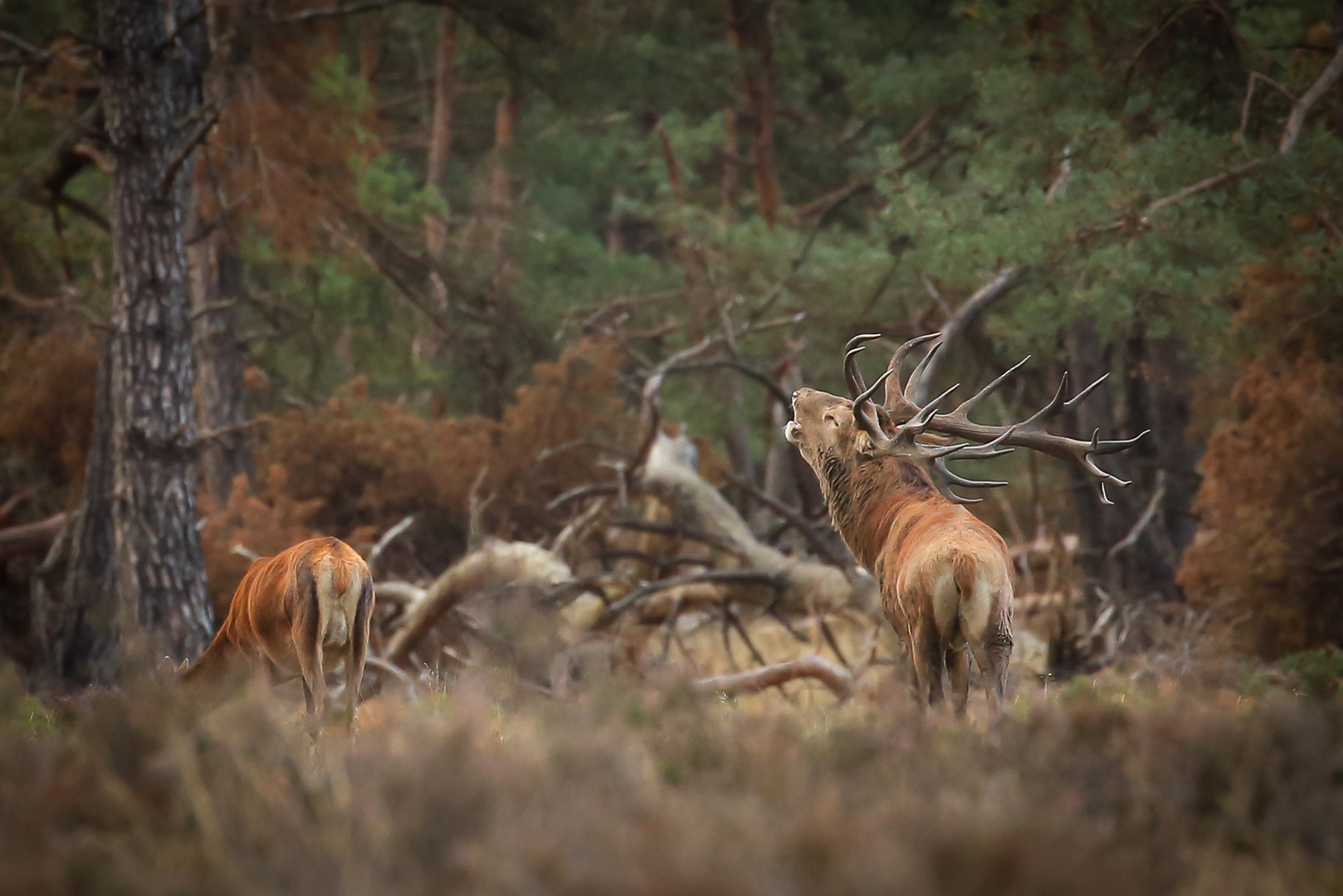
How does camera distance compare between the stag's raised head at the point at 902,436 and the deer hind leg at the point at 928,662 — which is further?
the stag's raised head at the point at 902,436

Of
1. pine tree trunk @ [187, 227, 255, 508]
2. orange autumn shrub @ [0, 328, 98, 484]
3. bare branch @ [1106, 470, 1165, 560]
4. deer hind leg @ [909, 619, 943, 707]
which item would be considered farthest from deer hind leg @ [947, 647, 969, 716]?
orange autumn shrub @ [0, 328, 98, 484]

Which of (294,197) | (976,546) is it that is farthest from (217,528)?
(976,546)

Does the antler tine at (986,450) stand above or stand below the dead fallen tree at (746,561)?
above

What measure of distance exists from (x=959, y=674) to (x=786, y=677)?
3.85 meters

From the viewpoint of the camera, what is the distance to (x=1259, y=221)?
9547 mm

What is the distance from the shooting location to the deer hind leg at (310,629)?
542 cm

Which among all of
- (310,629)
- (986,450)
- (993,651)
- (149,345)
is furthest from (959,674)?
(149,345)

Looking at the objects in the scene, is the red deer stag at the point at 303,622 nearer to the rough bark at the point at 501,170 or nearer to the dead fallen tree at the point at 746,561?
the dead fallen tree at the point at 746,561

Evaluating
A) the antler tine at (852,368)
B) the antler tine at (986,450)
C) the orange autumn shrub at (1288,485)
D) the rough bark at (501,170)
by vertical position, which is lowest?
the orange autumn shrub at (1288,485)

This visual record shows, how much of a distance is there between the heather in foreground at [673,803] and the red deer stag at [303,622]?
3.61 feet

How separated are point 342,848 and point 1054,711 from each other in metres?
2.57

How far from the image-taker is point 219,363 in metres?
14.0

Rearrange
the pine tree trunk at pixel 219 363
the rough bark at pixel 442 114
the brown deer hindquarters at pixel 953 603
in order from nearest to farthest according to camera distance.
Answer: the brown deer hindquarters at pixel 953 603
the pine tree trunk at pixel 219 363
the rough bark at pixel 442 114

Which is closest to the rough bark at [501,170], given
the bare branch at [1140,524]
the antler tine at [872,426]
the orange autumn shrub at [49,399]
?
the orange autumn shrub at [49,399]
